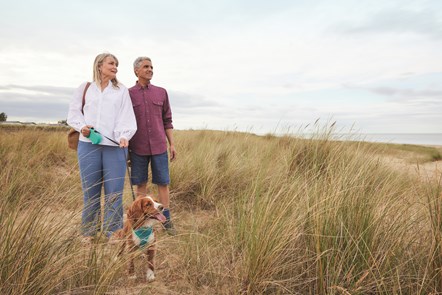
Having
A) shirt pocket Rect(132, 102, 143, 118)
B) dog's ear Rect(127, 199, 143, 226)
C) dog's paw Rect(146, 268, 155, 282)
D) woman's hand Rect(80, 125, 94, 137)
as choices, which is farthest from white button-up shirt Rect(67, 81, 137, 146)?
dog's paw Rect(146, 268, 155, 282)

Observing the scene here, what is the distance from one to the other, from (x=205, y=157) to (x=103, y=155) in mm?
2781

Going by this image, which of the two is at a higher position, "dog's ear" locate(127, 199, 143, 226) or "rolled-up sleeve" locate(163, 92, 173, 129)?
"rolled-up sleeve" locate(163, 92, 173, 129)

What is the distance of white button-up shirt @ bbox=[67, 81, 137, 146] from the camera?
11.2 feet

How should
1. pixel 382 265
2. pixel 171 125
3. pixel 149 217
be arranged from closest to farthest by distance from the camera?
pixel 382 265 < pixel 149 217 < pixel 171 125

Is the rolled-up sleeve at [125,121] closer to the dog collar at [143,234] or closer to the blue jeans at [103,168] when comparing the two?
the blue jeans at [103,168]

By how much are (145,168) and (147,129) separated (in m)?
0.50

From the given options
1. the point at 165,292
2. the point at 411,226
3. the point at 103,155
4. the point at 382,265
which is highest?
the point at 103,155

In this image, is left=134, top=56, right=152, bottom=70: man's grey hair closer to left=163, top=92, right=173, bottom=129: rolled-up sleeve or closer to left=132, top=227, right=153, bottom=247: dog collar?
left=163, top=92, right=173, bottom=129: rolled-up sleeve

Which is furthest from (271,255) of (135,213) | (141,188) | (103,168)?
(141,188)

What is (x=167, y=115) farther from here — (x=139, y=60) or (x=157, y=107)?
(x=139, y=60)

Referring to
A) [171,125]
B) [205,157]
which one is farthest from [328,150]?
[171,125]

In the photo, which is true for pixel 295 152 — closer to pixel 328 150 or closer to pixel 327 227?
pixel 328 150

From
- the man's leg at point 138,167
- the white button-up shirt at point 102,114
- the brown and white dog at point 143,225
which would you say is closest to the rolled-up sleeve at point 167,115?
the man's leg at point 138,167

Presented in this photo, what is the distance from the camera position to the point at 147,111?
3914mm
